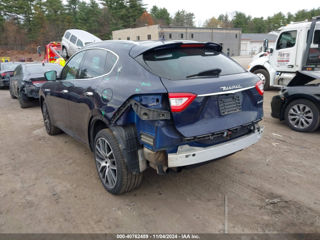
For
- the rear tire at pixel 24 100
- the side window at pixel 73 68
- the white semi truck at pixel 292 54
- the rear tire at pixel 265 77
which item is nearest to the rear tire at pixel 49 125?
the side window at pixel 73 68

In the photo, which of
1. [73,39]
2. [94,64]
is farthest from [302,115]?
[73,39]

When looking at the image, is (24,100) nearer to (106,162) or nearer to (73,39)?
(106,162)

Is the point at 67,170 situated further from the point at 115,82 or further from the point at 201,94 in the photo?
the point at 201,94

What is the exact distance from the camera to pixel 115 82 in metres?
2.95

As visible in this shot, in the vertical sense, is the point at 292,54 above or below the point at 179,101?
above

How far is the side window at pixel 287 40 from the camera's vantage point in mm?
9881

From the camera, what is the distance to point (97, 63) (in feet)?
11.4

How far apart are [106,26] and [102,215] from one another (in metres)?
69.3

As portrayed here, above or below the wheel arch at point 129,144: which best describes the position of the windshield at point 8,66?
above

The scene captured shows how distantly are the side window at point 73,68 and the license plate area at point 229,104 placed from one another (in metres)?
2.34

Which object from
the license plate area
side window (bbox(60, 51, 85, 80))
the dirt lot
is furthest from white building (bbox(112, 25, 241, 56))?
the license plate area

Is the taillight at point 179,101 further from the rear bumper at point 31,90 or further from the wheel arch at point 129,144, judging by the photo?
the rear bumper at point 31,90

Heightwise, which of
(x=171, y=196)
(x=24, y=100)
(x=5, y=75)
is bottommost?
(x=171, y=196)

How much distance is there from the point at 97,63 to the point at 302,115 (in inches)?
171
